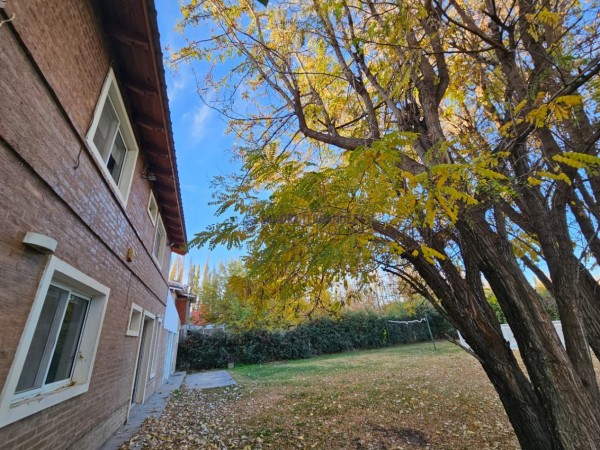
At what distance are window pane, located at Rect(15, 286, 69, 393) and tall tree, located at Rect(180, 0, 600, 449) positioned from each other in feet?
6.00

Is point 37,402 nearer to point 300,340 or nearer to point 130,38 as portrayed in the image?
point 130,38

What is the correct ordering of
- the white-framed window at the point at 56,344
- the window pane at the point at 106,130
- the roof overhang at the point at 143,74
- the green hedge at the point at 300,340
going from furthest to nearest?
the green hedge at the point at 300,340
the window pane at the point at 106,130
the roof overhang at the point at 143,74
the white-framed window at the point at 56,344

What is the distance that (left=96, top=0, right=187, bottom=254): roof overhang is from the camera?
3.80 m

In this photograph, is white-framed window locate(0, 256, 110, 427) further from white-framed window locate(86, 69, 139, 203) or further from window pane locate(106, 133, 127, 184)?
window pane locate(106, 133, 127, 184)

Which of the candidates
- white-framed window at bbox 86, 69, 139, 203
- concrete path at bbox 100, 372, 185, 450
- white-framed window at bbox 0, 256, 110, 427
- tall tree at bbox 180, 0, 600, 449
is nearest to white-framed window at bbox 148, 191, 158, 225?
white-framed window at bbox 86, 69, 139, 203

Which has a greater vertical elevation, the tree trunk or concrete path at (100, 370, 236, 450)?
the tree trunk

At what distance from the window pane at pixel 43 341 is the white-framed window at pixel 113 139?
183 centimetres

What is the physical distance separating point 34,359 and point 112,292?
1929 mm

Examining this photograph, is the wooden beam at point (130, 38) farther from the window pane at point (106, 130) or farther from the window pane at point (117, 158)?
the window pane at point (117, 158)

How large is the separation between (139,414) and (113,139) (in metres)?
6.37

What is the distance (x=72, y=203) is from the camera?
328 centimetres

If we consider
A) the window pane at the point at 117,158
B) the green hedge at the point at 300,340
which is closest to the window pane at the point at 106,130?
the window pane at the point at 117,158

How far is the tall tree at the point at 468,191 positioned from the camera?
261cm

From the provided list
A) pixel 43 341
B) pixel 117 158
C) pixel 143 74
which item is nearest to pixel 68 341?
pixel 43 341
